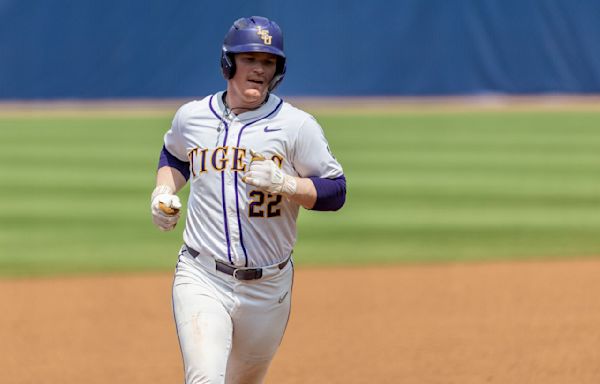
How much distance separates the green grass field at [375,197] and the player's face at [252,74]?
470 centimetres

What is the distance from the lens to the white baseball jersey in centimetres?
397

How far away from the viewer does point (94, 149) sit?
1591 cm

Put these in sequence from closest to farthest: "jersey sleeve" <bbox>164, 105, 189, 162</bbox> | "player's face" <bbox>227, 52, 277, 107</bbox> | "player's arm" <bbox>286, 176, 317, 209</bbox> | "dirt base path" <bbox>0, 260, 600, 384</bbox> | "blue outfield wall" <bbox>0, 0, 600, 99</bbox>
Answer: "player's arm" <bbox>286, 176, 317, 209</bbox>, "player's face" <bbox>227, 52, 277, 107</bbox>, "jersey sleeve" <bbox>164, 105, 189, 162</bbox>, "dirt base path" <bbox>0, 260, 600, 384</bbox>, "blue outfield wall" <bbox>0, 0, 600, 99</bbox>

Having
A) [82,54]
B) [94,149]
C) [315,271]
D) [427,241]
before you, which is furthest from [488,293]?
[82,54]

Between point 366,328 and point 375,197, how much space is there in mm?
5595

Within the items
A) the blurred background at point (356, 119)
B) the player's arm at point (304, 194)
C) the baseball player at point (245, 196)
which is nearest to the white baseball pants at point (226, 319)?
the baseball player at point (245, 196)

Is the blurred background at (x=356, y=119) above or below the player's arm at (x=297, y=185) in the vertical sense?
below

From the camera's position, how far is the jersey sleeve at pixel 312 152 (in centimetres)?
401

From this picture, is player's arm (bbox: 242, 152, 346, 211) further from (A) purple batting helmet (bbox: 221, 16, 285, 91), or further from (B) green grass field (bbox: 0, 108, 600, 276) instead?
(B) green grass field (bbox: 0, 108, 600, 276)

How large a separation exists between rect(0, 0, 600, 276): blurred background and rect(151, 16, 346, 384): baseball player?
Answer: 14.8ft

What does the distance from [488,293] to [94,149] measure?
32.6 feet

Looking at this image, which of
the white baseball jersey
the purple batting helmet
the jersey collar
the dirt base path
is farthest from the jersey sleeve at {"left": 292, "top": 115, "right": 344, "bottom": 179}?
the dirt base path

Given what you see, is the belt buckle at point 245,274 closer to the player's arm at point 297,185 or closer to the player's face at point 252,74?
the player's arm at point 297,185

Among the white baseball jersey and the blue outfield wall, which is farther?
the blue outfield wall
